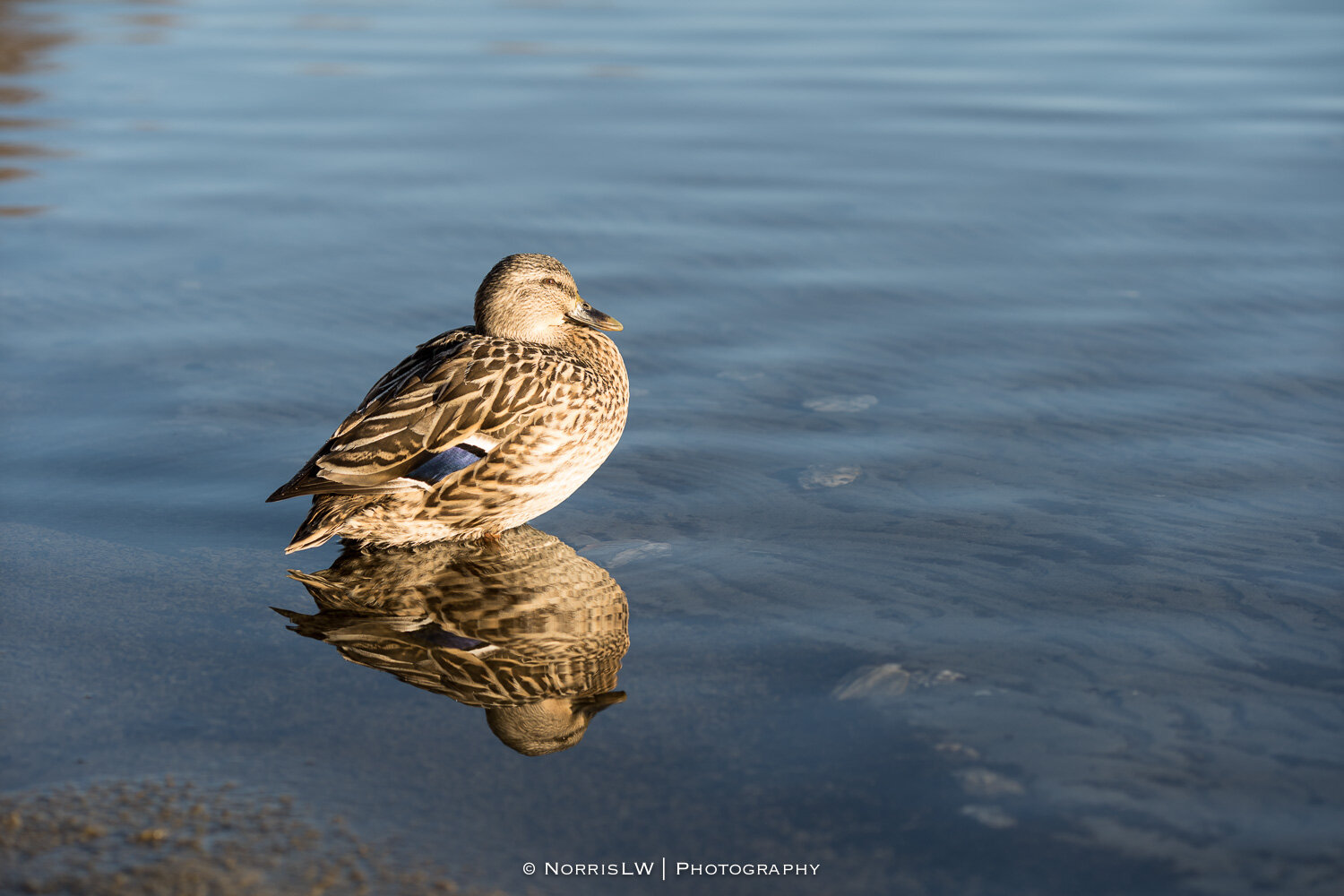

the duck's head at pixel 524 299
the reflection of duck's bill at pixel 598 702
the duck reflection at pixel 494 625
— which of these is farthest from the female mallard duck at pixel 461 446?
the reflection of duck's bill at pixel 598 702

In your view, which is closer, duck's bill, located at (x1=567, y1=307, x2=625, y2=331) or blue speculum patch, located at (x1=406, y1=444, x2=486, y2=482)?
blue speculum patch, located at (x1=406, y1=444, x2=486, y2=482)

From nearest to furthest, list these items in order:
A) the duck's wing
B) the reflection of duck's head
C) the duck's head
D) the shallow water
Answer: the shallow water < the reflection of duck's head < the duck's wing < the duck's head

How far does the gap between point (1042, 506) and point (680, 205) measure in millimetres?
4347

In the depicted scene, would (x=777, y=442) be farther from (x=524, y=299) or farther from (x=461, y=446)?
(x=461, y=446)

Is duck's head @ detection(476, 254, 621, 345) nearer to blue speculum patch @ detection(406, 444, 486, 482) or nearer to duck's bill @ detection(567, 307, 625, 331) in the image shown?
duck's bill @ detection(567, 307, 625, 331)

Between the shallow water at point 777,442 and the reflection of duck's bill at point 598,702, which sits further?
the reflection of duck's bill at point 598,702

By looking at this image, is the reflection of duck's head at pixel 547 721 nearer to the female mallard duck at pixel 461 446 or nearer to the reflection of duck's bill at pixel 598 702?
the reflection of duck's bill at pixel 598 702

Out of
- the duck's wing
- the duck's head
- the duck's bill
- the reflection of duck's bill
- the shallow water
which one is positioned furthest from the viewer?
the duck's bill

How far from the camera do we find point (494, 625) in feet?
14.8

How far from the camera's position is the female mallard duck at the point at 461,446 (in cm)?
491

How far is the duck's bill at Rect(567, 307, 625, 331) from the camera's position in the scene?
5.85m

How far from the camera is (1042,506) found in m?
5.27

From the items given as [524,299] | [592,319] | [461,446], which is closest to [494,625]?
[461,446]

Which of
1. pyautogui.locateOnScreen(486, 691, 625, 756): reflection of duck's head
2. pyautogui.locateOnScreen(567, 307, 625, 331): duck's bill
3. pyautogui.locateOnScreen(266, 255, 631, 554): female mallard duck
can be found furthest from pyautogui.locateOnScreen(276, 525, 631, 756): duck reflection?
pyautogui.locateOnScreen(567, 307, 625, 331): duck's bill
